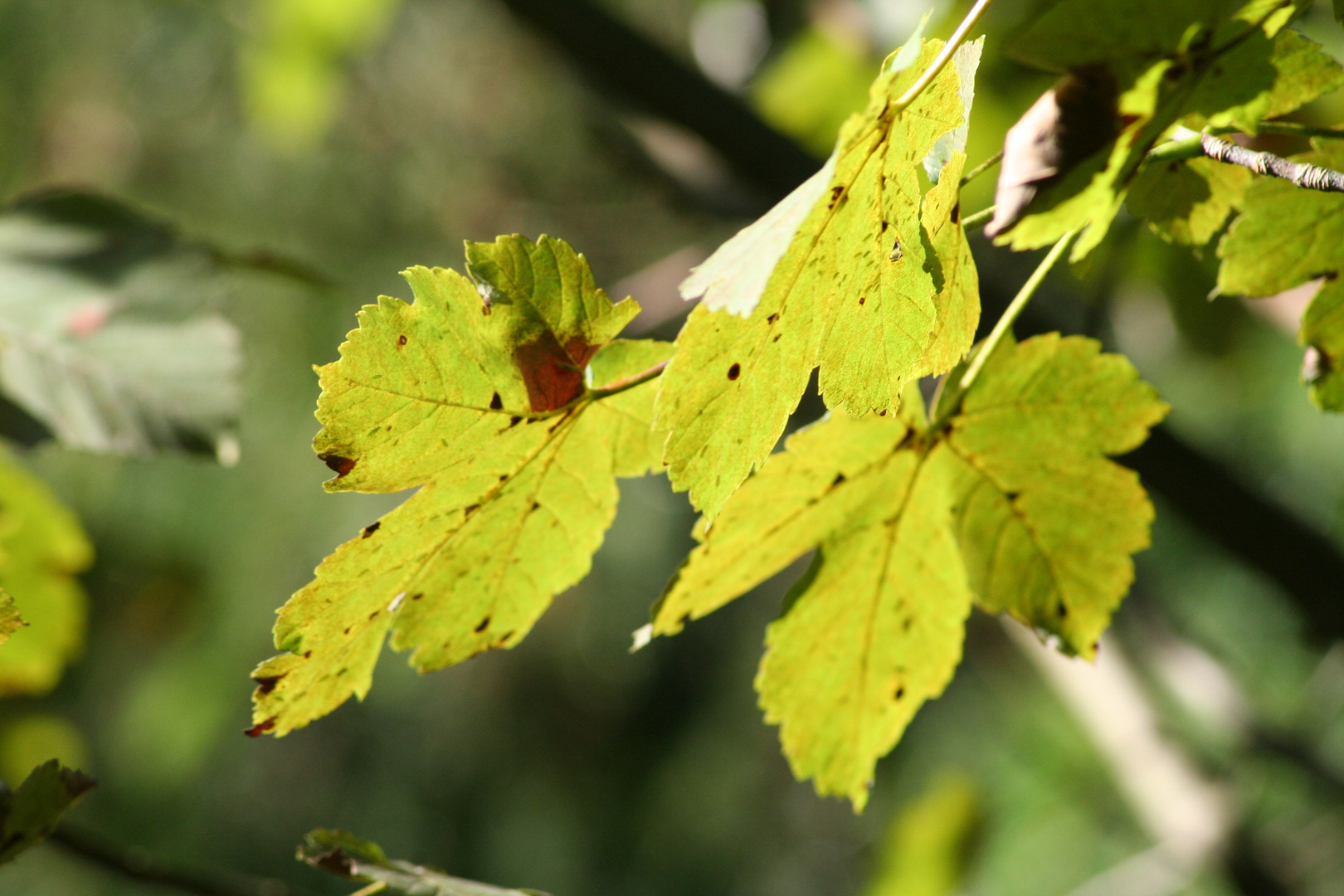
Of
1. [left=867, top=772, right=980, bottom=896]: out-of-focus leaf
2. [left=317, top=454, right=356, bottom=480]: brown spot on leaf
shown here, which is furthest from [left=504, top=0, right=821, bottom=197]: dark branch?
[left=867, top=772, right=980, bottom=896]: out-of-focus leaf

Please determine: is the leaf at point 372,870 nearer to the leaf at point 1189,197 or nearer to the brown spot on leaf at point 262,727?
the brown spot on leaf at point 262,727

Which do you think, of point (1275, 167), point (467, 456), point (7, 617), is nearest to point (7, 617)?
point (7, 617)

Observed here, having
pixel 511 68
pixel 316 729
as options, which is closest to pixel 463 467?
pixel 316 729

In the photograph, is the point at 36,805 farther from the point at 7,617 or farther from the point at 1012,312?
the point at 1012,312

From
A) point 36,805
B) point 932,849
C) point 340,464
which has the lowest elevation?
point 932,849

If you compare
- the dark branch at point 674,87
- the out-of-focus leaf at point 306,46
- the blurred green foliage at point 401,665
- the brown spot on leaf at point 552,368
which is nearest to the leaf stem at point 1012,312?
the brown spot on leaf at point 552,368

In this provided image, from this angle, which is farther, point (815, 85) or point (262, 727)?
point (815, 85)
